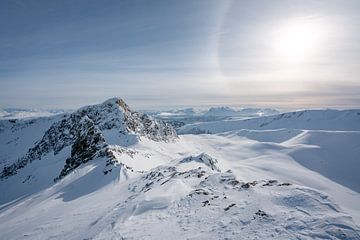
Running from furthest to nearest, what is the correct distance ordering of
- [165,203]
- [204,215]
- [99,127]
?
1. [99,127]
2. [165,203]
3. [204,215]

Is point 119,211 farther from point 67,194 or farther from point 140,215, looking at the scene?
point 67,194

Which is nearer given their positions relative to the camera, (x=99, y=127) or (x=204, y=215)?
(x=204, y=215)

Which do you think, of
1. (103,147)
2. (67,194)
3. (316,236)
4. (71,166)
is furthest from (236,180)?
(71,166)

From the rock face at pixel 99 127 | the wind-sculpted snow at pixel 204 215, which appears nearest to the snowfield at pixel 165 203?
the wind-sculpted snow at pixel 204 215

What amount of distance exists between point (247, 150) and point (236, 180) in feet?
313

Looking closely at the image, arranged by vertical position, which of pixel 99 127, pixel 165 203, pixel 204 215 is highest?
pixel 204 215

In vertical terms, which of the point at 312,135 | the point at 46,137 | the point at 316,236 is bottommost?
the point at 312,135

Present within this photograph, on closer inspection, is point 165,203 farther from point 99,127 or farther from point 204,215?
point 99,127

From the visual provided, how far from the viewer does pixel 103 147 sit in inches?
1994

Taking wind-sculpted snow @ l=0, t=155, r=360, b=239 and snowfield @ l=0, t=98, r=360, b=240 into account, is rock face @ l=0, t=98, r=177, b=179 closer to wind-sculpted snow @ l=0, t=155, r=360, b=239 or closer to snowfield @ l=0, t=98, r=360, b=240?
snowfield @ l=0, t=98, r=360, b=240

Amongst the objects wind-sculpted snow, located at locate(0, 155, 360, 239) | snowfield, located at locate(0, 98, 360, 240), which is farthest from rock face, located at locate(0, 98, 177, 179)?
wind-sculpted snow, located at locate(0, 155, 360, 239)

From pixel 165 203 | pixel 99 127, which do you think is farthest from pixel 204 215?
pixel 99 127

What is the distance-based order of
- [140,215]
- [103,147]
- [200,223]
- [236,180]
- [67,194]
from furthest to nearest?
[103,147] < [67,194] < [236,180] < [140,215] < [200,223]

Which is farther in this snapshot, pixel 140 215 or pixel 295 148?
pixel 295 148
